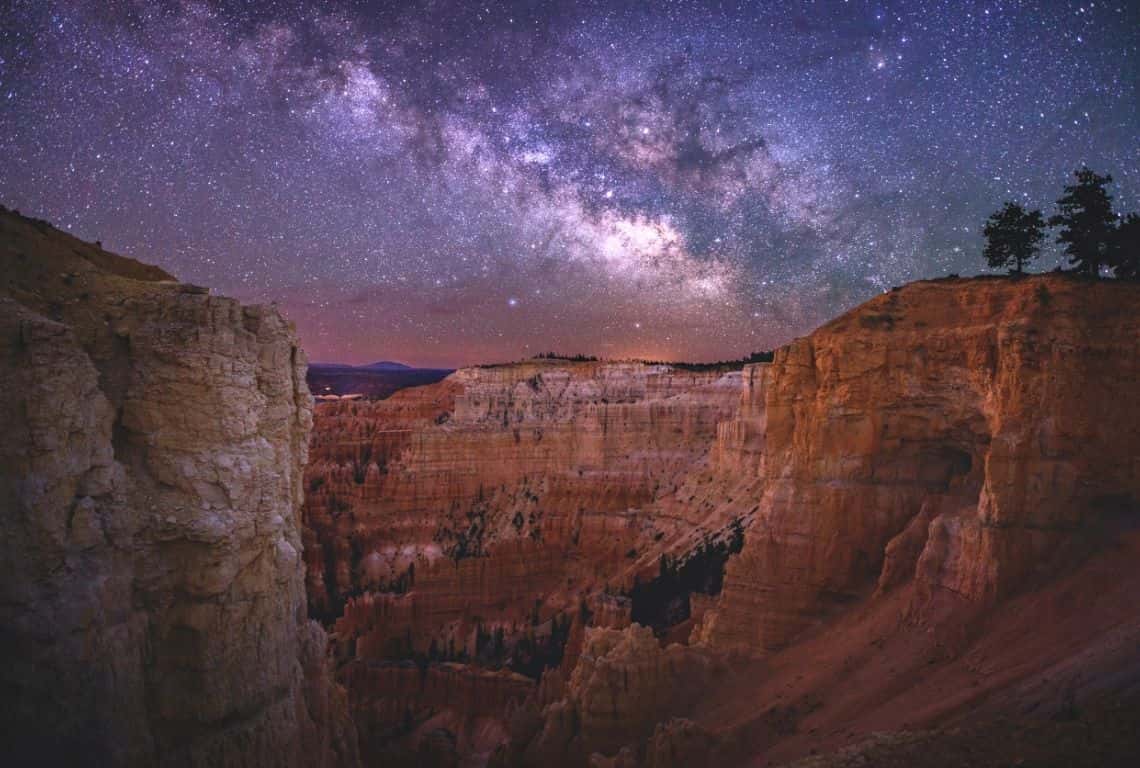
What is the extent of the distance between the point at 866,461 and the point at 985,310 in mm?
5540

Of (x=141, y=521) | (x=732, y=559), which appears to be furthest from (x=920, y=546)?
(x=141, y=521)

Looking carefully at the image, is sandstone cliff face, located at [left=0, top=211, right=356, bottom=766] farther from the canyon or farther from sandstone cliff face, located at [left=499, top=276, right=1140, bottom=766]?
sandstone cliff face, located at [left=499, top=276, right=1140, bottom=766]

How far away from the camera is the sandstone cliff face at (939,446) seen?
58.1 ft

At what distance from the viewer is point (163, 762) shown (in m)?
12.0

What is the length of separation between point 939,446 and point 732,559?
7.45m

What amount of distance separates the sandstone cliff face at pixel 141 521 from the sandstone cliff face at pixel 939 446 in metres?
15.2

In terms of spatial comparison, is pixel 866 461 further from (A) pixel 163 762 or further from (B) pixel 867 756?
(A) pixel 163 762

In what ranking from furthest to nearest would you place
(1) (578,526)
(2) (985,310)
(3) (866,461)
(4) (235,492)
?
(1) (578,526) < (3) (866,461) < (2) (985,310) < (4) (235,492)

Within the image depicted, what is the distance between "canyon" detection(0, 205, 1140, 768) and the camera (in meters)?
10.4

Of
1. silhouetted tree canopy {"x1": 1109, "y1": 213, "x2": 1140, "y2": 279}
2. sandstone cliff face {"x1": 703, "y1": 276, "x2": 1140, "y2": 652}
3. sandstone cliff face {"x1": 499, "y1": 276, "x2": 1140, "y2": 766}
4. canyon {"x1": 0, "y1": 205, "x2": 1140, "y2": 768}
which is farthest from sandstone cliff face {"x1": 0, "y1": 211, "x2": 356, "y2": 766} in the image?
silhouetted tree canopy {"x1": 1109, "y1": 213, "x2": 1140, "y2": 279}

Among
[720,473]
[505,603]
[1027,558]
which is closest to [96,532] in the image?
[1027,558]

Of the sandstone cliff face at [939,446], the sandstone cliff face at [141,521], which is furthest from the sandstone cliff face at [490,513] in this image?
the sandstone cliff face at [141,521]

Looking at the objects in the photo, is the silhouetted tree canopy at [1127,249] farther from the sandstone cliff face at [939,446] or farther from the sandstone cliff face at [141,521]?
the sandstone cliff face at [141,521]

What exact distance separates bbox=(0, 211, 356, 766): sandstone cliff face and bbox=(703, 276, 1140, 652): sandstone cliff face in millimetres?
15232
